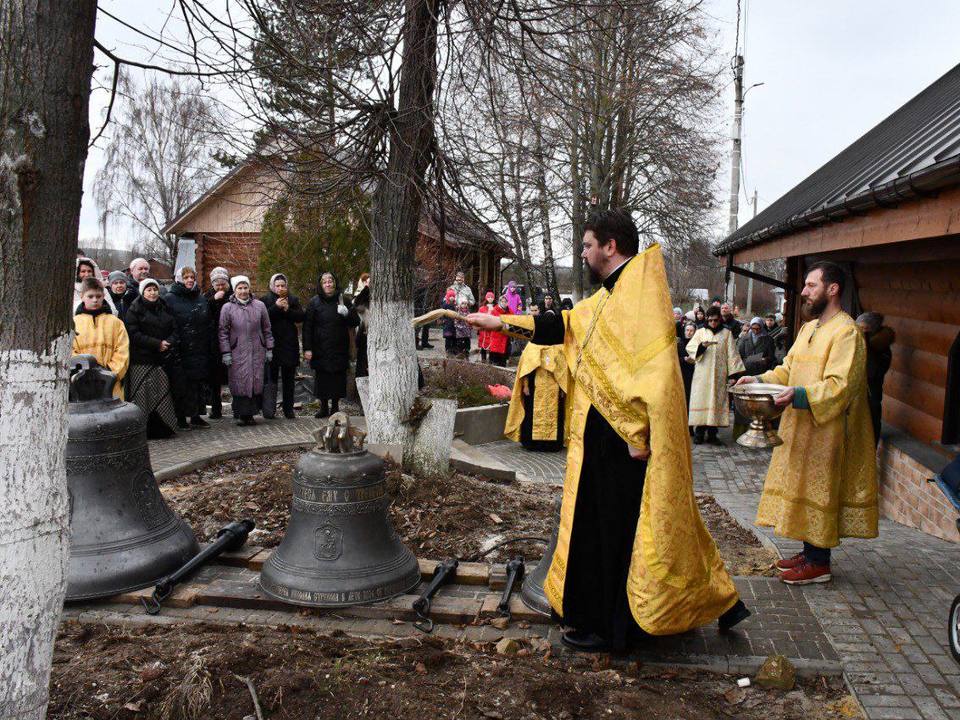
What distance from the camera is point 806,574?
4.86 metres

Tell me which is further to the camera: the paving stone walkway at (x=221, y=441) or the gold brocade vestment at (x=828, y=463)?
the paving stone walkway at (x=221, y=441)

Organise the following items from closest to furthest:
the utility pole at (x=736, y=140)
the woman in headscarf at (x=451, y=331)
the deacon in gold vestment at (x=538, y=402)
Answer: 1. the deacon in gold vestment at (x=538, y=402)
2. the woman in headscarf at (x=451, y=331)
3. the utility pole at (x=736, y=140)

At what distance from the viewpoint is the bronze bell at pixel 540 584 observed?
423 centimetres

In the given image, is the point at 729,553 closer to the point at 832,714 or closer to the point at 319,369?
the point at 832,714

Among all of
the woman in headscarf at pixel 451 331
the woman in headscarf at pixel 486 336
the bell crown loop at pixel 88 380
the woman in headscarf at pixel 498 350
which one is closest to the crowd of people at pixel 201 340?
the bell crown loop at pixel 88 380

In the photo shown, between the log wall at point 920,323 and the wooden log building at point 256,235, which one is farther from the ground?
the wooden log building at point 256,235

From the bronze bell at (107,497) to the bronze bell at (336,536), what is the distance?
28.6 inches

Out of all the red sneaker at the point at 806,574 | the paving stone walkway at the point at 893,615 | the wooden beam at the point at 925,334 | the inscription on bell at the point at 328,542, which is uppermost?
the wooden beam at the point at 925,334

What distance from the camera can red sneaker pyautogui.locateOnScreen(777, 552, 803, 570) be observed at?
4945mm

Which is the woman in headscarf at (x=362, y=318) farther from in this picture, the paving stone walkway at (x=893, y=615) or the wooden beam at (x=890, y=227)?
the paving stone walkway at (x=893, y=615)

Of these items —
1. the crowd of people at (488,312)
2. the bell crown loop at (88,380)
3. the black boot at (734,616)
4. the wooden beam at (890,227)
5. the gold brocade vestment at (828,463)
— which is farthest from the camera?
the crowd of people at (488,312)

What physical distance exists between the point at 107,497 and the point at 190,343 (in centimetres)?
525

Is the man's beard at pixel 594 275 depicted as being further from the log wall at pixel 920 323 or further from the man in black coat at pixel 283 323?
the man in black coat at pixel 283 323

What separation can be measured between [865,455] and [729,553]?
1.32 m
